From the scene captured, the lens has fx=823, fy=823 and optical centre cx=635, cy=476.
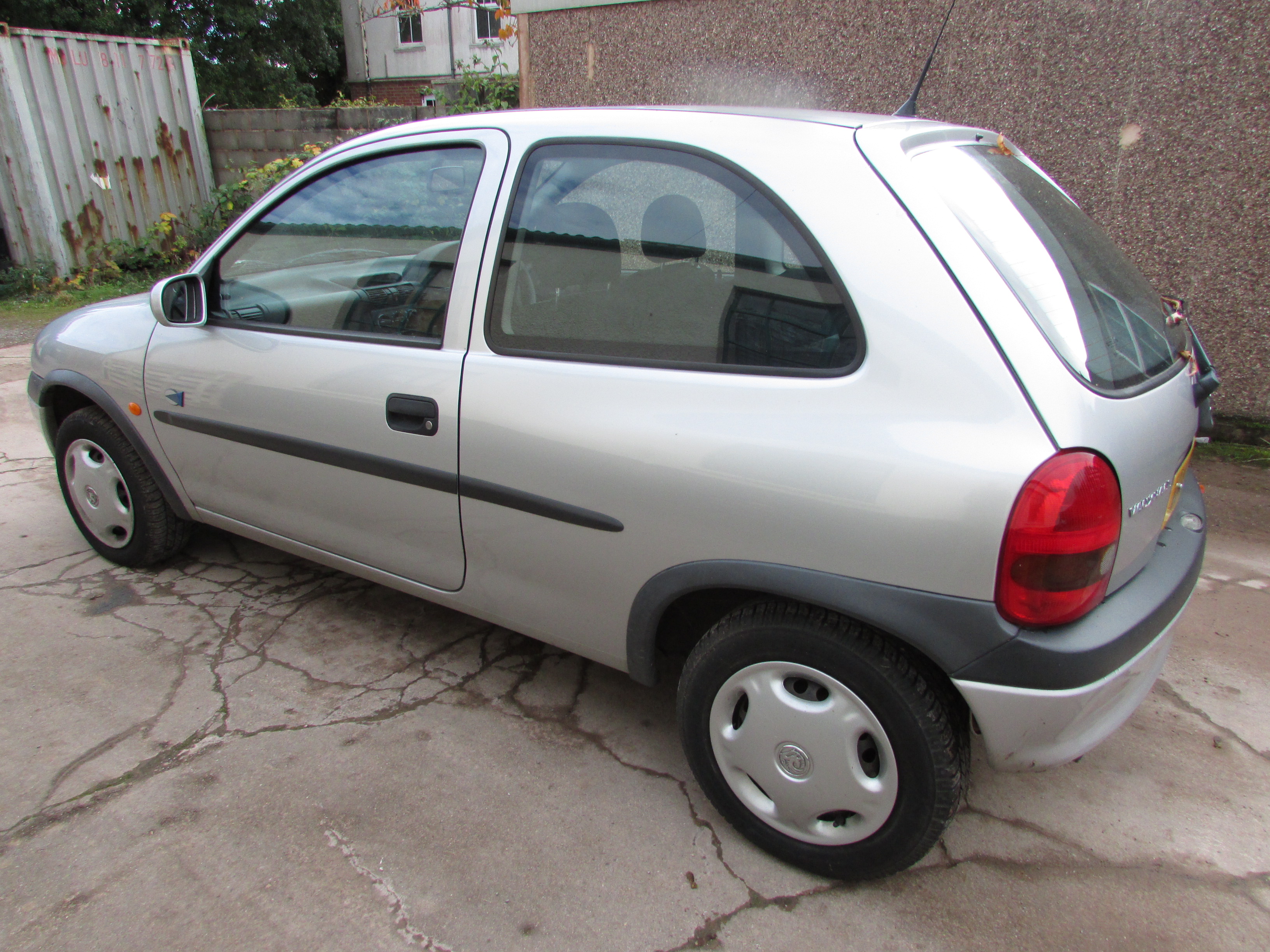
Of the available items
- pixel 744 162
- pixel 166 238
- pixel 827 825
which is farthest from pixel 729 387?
pixel 166 238

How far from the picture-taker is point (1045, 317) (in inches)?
64.1

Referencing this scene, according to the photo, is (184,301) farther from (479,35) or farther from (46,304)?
(479,35)

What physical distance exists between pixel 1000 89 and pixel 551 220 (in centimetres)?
356

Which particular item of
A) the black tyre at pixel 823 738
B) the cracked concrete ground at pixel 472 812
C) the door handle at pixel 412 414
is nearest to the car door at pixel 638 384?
the door handle at pixel 412 414

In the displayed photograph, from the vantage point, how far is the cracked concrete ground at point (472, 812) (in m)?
1.83

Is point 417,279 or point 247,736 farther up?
point 417,279

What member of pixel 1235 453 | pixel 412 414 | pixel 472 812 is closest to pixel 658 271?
pixel 412 414

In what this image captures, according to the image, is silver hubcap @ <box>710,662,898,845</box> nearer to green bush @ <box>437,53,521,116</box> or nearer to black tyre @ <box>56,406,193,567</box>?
black tyre @ <box>56,406,193,567</box>

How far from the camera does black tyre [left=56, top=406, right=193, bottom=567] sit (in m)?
3.14

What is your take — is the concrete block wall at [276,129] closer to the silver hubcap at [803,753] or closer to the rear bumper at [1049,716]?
the silver hubcap at [803,753]

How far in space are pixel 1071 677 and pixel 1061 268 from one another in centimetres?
87

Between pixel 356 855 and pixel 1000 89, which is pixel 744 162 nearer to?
pixel 356 855

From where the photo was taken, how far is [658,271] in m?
1.97

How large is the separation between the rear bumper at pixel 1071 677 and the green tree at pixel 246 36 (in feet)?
65.7
